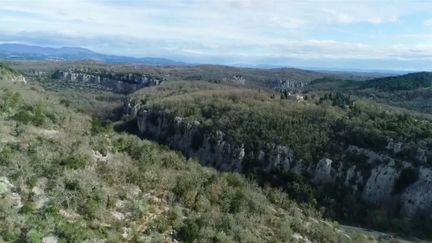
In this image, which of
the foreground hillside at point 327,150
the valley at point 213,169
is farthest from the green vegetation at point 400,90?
the foreground hillside at point 327,150

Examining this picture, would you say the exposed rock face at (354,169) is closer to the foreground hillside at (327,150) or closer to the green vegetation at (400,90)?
the foreground hillside at (327,150)

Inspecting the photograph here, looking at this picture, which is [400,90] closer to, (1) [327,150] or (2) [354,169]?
(1) [327,150]

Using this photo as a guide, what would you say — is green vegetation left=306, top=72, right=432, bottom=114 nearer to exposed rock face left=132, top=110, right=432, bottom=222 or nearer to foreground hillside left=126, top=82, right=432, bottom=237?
foreground hillside left=126, top=82, right=432, bottom=237

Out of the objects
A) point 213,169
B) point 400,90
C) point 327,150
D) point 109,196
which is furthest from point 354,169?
point 400,90

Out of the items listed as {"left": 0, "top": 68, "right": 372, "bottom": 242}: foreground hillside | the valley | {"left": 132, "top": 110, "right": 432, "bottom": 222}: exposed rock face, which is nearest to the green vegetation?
the valley

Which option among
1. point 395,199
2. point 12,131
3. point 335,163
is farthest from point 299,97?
point 12,131

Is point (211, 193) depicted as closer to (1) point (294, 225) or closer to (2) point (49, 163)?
(1) point (294, 225)

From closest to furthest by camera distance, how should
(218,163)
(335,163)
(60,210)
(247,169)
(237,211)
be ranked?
(60,210) < (237,211) < (335,163) < (247,169) < (218,163)

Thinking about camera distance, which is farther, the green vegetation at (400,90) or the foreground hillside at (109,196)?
the green vegetation at (400,90)
